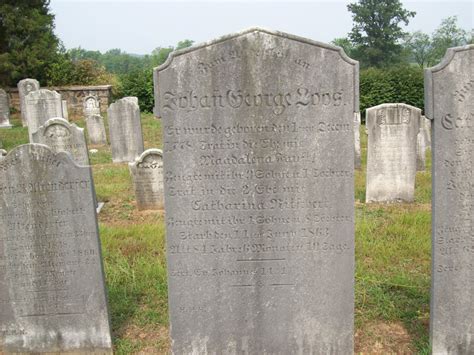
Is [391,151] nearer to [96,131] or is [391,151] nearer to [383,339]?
[383,339]

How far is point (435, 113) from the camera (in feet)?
12.0

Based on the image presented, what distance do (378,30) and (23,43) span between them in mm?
37886

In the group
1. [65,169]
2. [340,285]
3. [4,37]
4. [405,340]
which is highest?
[4,37]

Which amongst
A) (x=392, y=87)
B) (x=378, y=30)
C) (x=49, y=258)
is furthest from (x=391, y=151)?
(x=378, y=30)

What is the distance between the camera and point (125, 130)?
13.8 metres

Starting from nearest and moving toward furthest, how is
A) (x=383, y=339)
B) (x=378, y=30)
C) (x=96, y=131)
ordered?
(x=383, y=339)
(x=96, y=131)
(x=378, y=30)

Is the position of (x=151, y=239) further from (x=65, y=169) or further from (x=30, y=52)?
(x=30, y=52)

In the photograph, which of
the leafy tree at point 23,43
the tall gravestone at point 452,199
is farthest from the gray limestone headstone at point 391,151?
the leafy tree at point 23,43

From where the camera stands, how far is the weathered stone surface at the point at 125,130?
44.2 feet

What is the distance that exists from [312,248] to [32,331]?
8.35 feet

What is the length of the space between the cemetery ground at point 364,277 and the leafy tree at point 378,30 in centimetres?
4589

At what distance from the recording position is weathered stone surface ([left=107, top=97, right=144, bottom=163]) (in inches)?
531

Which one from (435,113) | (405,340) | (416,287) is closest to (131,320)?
(405,340)

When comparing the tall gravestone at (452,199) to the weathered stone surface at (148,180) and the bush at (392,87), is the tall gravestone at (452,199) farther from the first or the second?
the bush at (392,87)
